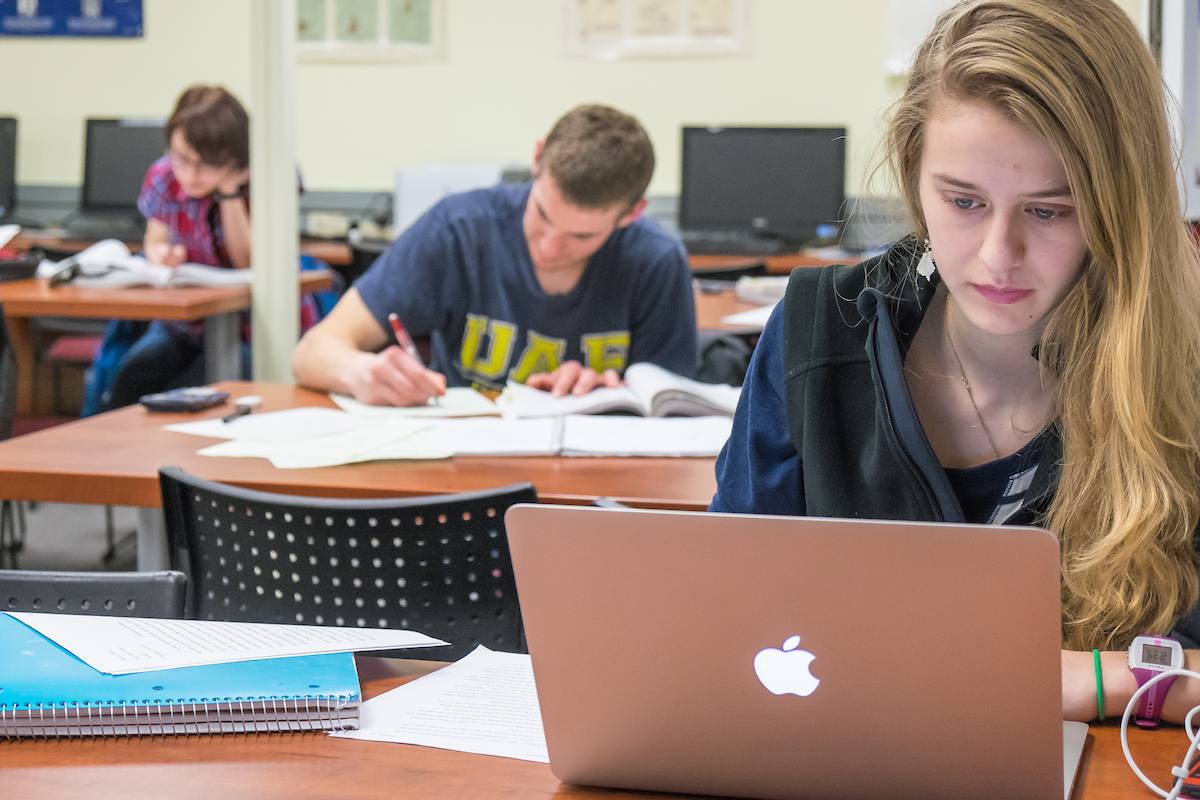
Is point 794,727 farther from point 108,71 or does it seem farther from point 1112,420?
point 108,71

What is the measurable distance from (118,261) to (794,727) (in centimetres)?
333

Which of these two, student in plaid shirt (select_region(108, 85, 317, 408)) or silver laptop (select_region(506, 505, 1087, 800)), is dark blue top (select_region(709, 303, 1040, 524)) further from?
student in plaid shirt (select_region(108, 85, 317, 408))

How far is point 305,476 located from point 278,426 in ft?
1.01

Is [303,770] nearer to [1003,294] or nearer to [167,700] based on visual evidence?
[167,700]

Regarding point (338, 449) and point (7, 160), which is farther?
point (7, 160)

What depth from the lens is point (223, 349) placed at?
363cm

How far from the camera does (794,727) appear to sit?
2.70 ft

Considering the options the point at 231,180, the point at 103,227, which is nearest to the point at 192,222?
the point at 231,180

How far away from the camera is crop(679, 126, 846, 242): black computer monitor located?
529cm

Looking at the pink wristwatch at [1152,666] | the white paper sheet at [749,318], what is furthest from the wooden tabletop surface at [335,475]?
the white paper sheet at [749,318]

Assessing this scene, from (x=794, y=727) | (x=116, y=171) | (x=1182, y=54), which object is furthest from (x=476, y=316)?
(x=116, y=171)

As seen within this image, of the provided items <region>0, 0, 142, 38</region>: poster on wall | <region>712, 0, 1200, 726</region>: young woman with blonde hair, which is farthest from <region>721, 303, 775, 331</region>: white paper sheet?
<region>0, 0, 142, 38</region>: poster on wall

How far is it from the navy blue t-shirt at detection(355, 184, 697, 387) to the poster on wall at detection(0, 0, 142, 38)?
399 centimetres

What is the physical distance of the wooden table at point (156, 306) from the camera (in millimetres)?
3402
